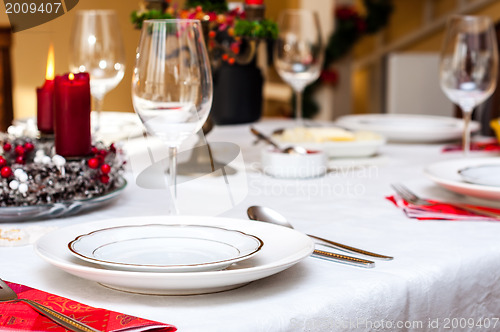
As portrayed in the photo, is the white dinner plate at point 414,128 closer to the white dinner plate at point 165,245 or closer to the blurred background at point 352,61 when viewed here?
the blurred background at point 352,61

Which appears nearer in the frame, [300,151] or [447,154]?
[300,151]

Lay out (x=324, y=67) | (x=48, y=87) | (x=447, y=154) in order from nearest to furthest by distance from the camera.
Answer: (x=48, y=87) → (x=447, y=154) → (x=324, y=67)

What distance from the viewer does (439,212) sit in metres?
0.90

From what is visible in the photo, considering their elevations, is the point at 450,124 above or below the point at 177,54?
below

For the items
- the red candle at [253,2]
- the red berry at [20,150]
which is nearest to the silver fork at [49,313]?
the red berry at [20,150]

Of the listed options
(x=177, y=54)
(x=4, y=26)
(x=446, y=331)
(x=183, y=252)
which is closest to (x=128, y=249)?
(x=183, y=252)

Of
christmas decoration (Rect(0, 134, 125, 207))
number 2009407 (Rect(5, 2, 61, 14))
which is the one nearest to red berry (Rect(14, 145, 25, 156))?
christmas decoration (Rect(0, 134, 125, 207))

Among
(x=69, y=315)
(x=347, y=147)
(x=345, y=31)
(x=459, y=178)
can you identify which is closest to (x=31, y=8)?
(x=345, y=31)

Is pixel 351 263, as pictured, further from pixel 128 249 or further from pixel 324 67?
pixel 324 67

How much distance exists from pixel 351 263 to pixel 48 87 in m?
0.59

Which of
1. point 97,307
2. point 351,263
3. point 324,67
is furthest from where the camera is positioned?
point 324,67

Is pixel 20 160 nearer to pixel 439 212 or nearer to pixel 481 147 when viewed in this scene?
pixel 439 212

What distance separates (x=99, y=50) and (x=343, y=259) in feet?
2.79

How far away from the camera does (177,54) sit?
2.29 ft
